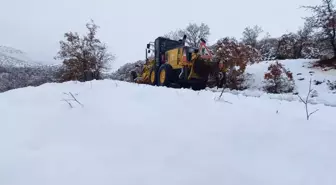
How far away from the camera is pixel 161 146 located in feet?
6.96

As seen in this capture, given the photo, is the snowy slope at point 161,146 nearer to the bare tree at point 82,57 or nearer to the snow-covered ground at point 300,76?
the snow-covered ground at point 300,76

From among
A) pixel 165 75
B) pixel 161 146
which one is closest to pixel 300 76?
pixel 165 75

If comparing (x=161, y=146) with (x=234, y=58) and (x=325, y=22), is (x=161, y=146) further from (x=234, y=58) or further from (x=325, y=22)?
(x=325, y=22)

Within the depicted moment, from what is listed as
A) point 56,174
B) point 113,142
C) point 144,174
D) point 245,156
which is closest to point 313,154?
point 245,156

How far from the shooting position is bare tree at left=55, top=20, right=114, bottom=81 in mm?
23812

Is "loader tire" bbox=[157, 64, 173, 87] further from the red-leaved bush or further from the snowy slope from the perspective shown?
the snowy slope

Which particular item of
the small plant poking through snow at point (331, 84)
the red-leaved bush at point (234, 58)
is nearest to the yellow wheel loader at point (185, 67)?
the red-leaved bush at point (234, 58)

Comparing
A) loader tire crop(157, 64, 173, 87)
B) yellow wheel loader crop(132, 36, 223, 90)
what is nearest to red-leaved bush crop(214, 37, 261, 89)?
yellow wheel loader crop(132, 36, 223, 90)

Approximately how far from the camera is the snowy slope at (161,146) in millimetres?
1800

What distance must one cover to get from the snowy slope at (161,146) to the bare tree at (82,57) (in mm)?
21948

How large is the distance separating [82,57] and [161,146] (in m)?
24.2

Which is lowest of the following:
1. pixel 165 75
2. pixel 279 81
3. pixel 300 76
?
pixel 279 81

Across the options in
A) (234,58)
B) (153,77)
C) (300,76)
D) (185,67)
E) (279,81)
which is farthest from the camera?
(300,76)

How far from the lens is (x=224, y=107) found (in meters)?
3.06
